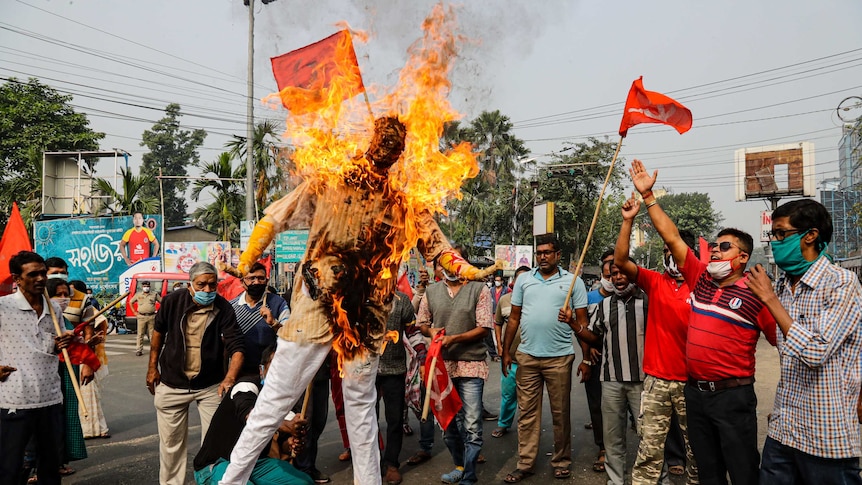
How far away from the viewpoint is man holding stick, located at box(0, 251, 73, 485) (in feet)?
14.1

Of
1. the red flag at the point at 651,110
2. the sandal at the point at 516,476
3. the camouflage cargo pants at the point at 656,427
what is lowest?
the sandal at the point at 516,476

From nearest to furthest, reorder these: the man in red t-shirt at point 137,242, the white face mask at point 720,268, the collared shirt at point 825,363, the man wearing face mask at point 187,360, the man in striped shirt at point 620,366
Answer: the collared shirt at point 825,363 < the white face mask at point 720,268 < the man wearing face mask at point 187,360 < the man in striped shirt at point 620,366 < the man in red t-shirt at point 137,242

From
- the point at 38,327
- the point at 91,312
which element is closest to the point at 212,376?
the point at 38,327

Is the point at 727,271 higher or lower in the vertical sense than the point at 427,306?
higher

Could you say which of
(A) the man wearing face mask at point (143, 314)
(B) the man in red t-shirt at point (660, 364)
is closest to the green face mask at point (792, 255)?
(B) the man in red t-shirt at point (660, 364)

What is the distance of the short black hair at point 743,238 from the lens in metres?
4.10

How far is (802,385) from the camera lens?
330 cm

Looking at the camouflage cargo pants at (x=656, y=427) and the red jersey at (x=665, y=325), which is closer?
the camouflage cargo pants at (x=656, y=427)

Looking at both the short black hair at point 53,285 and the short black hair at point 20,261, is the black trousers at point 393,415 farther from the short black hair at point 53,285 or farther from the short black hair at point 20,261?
the short black hair at point 53,285

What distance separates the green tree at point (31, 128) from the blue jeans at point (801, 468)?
34.9 m

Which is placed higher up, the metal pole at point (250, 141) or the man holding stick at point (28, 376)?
the metal pole at point (250, 141)

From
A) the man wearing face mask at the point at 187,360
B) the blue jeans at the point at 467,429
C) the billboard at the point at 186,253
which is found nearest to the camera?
the man wearing face mask at the point at 187,360

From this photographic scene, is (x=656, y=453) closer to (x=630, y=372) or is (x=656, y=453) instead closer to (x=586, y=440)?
(x=630, y=372)

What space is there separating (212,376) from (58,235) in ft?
71.1
